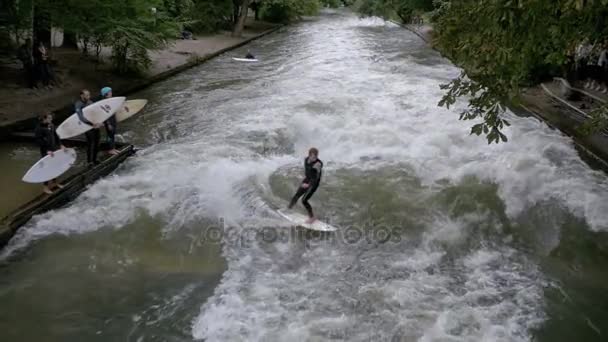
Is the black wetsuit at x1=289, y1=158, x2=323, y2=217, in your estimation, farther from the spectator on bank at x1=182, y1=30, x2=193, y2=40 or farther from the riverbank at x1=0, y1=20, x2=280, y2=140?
the spectator on bank at x1=182, y1=30, x2=193, y2=40

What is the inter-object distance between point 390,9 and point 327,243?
46.4 metres

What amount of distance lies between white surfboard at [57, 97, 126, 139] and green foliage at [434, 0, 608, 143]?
305 inches

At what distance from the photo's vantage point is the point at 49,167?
9.35 meters

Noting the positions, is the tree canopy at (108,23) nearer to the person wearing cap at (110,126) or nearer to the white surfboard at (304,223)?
the person wearing cap at (110,126)

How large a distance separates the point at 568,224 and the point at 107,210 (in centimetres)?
875

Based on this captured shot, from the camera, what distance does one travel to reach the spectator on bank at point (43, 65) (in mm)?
14739

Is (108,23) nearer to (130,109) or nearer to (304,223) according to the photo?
(130,109)

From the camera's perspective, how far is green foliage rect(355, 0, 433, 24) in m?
36.8

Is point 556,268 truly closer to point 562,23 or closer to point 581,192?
point 581,192

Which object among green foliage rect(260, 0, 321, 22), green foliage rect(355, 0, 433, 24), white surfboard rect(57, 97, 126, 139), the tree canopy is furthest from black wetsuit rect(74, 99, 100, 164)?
green foliage rect(260, 0, 321, 22)

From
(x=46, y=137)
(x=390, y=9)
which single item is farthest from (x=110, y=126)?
(x=390, y=9)

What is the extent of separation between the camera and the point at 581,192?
34.7 ft

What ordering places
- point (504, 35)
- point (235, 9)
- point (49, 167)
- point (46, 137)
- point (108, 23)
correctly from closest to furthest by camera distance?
point (504, 35) → point (49, 167) → point (46, 137) → point (108, 23) → point (235, 9)

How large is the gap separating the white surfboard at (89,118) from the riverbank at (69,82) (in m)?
2.38
